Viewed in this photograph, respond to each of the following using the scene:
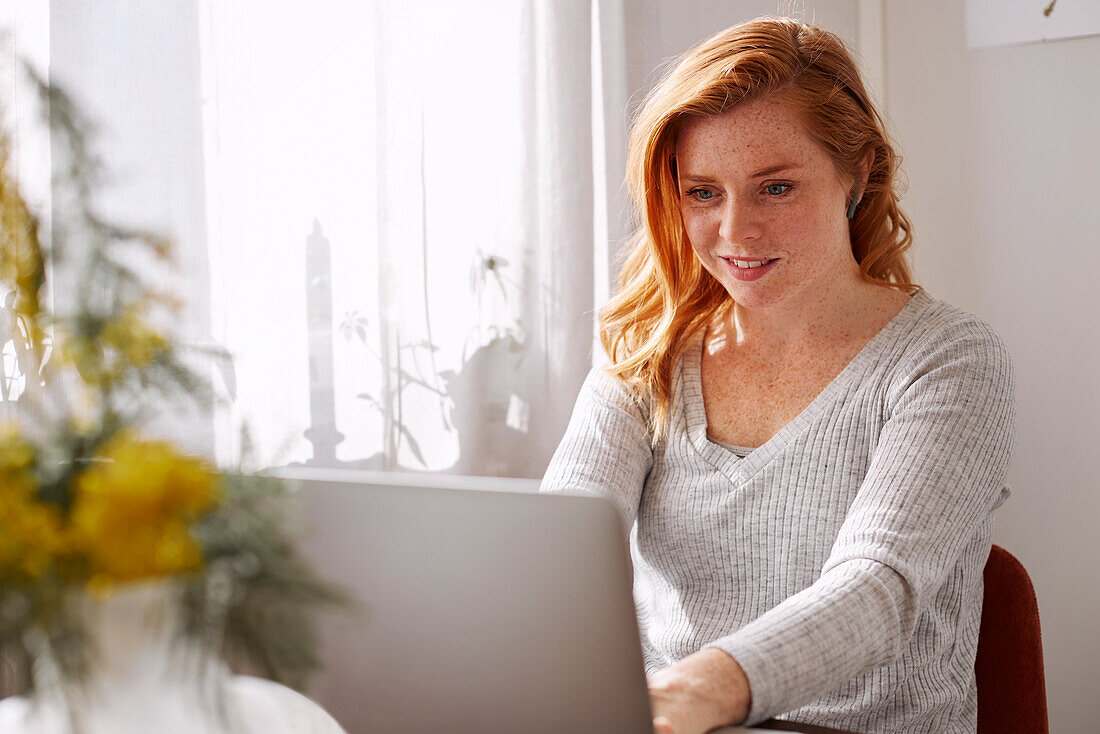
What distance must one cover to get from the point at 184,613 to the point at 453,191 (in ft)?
4.20

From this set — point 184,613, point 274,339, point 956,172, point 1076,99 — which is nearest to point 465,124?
point 274,339

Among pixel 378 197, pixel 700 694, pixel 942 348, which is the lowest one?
pixel 700 694

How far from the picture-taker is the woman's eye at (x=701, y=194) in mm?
1167

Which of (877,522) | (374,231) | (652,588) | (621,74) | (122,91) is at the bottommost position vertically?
(652,588)

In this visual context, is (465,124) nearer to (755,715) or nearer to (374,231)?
(374,231)

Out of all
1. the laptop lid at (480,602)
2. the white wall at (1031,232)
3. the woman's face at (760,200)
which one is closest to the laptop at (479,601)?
the laptop lid at (480,602)

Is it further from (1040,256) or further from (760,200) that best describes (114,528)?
(1040,256)

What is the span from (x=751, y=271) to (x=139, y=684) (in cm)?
85

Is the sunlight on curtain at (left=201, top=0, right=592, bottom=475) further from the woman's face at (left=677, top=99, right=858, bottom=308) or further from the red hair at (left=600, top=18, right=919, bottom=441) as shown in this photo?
the woman's face at (left=677, top=99, right=858, bottom=308)

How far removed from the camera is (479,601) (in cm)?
54

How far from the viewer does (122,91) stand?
121cm

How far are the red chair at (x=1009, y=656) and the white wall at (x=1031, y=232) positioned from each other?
86 cm

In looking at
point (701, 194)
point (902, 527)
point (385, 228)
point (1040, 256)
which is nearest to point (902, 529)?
point (902, 527)

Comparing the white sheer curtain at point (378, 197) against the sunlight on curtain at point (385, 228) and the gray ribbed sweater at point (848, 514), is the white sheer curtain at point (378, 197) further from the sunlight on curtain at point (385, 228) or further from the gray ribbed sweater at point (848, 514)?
the gray ribbed sweater at point (848, 514)
